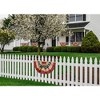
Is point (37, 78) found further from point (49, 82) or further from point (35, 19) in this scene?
point (35, 19)

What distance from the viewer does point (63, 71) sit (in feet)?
24.2

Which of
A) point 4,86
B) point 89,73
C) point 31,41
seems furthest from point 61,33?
point 4,86

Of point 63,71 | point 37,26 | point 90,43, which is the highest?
point 37,26

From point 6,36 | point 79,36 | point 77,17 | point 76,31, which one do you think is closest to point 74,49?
point 79,36

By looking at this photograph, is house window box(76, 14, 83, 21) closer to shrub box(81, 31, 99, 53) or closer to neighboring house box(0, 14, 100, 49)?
neighboring house box(0, 14, 100, 49)

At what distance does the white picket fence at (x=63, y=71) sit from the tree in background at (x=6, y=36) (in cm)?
41

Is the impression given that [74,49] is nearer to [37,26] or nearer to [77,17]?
[77,17]

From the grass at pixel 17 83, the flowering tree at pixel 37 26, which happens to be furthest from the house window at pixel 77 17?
the grass at pixel 17 83

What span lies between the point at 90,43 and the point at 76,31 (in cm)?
73

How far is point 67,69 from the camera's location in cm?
735

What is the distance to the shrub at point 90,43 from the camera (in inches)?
285

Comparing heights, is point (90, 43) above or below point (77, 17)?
below

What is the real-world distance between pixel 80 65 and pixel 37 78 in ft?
3.73

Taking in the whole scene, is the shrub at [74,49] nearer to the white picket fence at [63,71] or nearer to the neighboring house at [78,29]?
the neighboring house at [78,29]
